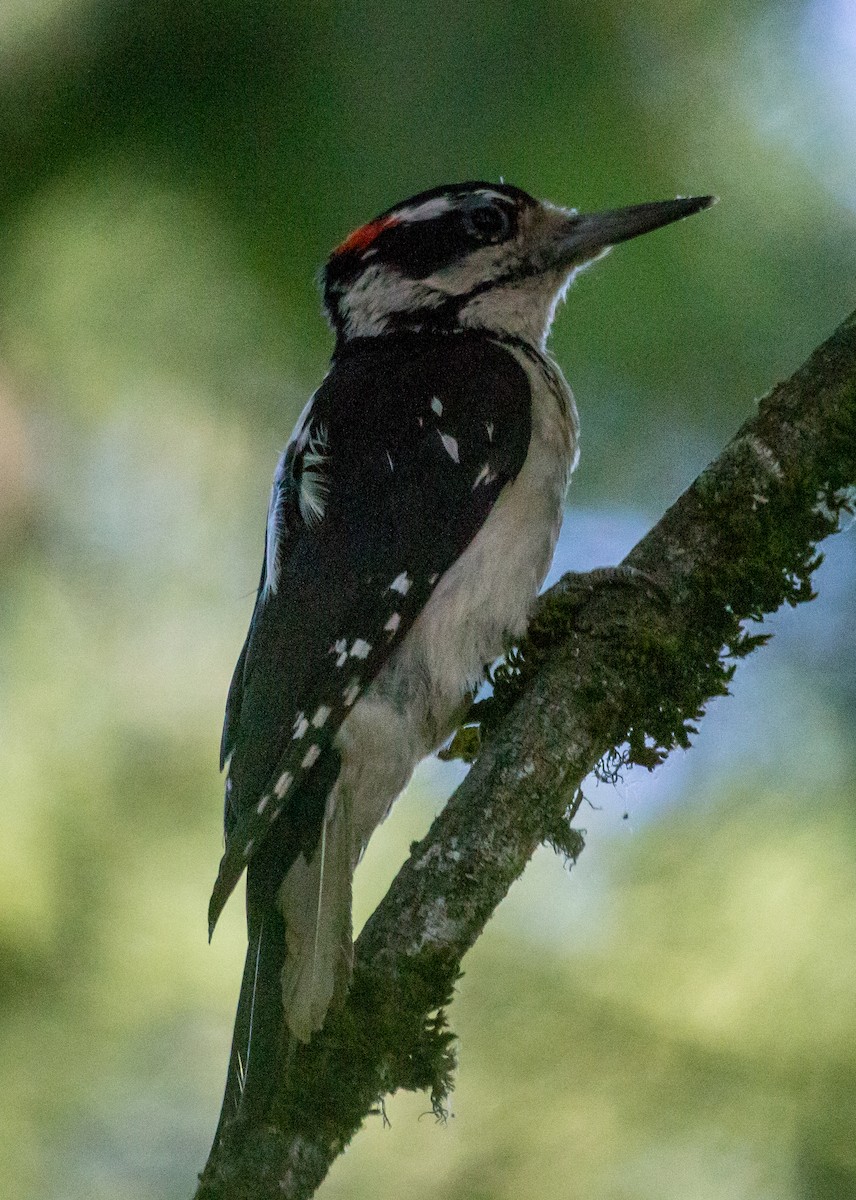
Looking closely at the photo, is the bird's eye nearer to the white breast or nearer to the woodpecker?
the woodpecker

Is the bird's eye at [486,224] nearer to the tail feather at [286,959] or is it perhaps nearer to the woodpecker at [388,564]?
the woodpecker at [388,564]

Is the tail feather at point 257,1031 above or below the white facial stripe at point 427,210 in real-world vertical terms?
below

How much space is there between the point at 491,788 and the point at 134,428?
8.97 ft

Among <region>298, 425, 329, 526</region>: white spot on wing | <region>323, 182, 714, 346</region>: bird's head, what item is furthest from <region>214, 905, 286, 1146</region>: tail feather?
<region>323, 182, 714, 346</region>: bird's head

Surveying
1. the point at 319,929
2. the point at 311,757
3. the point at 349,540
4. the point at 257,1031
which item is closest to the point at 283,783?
the point at 311,757

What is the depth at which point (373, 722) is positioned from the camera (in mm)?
2887

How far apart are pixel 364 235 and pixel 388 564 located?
4.33 ft

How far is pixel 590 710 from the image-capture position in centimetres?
235

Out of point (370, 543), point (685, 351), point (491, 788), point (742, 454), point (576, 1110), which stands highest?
point (685, 351)

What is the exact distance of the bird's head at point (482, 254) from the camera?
11.8 feet

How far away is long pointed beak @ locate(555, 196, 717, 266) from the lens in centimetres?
343

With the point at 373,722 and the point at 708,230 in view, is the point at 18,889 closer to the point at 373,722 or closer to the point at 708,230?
the point at 373,722

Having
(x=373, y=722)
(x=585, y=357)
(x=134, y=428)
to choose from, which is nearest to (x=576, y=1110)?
(x=373, y=722)

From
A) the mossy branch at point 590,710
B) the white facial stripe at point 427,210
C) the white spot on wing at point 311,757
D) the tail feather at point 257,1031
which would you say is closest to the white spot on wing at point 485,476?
the mossy branch at point 590,710
